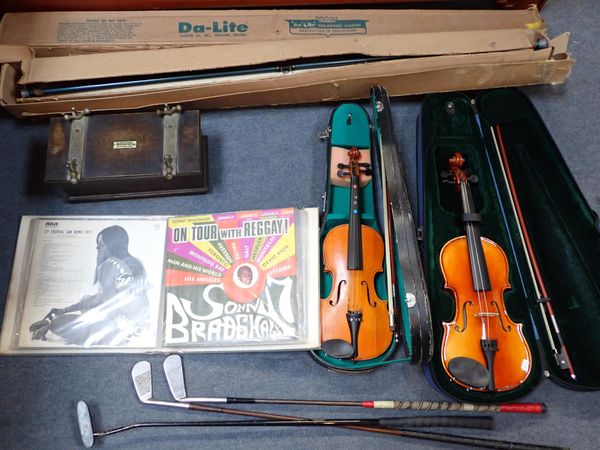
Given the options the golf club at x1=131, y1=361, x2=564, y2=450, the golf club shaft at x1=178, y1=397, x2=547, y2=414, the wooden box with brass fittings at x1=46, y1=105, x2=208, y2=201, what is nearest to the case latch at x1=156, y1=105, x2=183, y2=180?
the wooden box with brass fittings at x1=46, y1=105, x2=208, y2=201

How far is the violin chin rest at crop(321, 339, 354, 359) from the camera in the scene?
68.1 inches

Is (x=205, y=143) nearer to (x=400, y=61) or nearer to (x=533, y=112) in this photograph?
(x=400, y=61)

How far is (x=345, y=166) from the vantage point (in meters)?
1.98

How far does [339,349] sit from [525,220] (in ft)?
2.82

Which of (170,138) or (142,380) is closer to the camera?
(142,380)

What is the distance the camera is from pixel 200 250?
1.95 m

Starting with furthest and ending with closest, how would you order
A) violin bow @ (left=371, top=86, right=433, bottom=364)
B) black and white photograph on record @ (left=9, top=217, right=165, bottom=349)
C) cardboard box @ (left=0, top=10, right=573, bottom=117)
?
1. cardboard box @ (left=0, top=10, right=573, bottom=117)
2. black and white photograph on record @ (left=9, top=217, right=165, bottom=349)
3. violin bow @ (left=371, top=86, right=433, bottom=364)

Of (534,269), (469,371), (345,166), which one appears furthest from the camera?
(345,166)

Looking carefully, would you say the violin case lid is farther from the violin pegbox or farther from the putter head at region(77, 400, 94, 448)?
the putter head at region(77, 400, 94, 448)

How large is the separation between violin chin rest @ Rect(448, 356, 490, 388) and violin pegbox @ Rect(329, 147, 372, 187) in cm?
72

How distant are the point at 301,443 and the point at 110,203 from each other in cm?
114

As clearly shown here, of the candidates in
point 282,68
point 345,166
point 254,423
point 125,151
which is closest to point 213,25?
point 282,68

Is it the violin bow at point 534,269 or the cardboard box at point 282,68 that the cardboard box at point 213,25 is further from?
the violin bow at point 534,269

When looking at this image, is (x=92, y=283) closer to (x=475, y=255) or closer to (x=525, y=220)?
(x=475, y=255)
